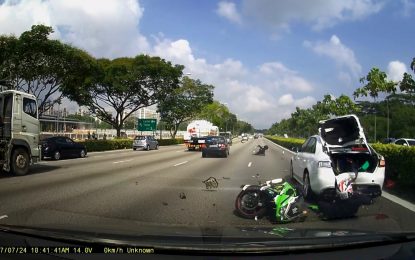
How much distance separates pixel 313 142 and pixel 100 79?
1303 inches

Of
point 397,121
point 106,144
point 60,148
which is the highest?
point 397,121

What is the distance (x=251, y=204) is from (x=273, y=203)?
55 cm

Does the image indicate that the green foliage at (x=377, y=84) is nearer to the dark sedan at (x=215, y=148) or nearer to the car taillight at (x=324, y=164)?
the dark sedan at (x=215, y=148)

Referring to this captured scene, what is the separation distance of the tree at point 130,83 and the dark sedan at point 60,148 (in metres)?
13.2

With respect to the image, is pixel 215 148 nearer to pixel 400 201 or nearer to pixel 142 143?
pixel 142 143

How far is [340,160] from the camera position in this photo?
11.4 meters

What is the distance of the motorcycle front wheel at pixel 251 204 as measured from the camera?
28.4 ft

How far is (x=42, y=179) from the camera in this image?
49.9ft

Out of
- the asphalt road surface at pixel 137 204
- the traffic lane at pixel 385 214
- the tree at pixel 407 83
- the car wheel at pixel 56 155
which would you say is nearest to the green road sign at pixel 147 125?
the car wheel at pixel 56 155

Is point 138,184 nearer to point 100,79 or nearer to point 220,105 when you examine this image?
Result: point 100,79

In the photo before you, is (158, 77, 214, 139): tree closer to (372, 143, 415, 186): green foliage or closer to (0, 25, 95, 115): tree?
(0, 25, 95, 115): tree

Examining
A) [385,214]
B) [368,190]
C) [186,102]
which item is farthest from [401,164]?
[186,102]

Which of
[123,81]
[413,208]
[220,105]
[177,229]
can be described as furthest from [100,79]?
[220,105]

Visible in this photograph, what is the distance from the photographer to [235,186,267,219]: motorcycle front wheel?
8.65m
